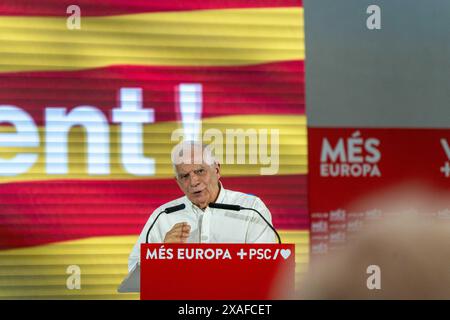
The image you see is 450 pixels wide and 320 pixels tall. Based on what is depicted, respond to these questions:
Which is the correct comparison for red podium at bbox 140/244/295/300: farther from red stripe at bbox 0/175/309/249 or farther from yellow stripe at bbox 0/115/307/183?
yellow stripe at bbox 0/115/307/183

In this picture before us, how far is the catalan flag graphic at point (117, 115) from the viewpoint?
364 centimetres

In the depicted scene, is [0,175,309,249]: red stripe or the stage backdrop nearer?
[0,175,309,249]: red stripe

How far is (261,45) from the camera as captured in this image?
3768 mm

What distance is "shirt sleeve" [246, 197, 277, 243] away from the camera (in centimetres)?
374

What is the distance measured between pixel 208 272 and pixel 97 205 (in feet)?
2.16

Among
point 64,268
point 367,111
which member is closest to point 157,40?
point 367,111

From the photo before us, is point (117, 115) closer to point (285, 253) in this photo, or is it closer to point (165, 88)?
point (165, 88)

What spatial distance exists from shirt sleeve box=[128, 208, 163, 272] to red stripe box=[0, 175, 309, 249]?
30mm

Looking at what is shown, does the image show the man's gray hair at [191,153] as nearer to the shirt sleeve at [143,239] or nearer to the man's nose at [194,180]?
the man's nose at [194,180]

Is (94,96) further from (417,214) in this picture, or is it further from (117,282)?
(417,214)

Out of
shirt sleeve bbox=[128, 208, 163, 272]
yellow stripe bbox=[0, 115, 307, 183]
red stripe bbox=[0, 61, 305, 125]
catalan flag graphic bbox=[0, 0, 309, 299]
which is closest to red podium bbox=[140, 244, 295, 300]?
shirt sleeve bbox=[128, 208, 163, 272]

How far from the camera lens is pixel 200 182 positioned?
3.74 m

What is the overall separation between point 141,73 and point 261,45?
64cm
